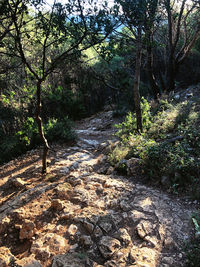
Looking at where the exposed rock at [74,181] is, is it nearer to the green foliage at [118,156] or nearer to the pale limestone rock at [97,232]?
the green foliage at [118,156]

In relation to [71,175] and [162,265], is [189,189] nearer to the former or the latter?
[162,265]

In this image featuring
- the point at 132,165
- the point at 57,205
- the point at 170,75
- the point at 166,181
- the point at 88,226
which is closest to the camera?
the point at 88,226

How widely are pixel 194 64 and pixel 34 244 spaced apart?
38.0ft

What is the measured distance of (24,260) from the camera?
6.34 ft

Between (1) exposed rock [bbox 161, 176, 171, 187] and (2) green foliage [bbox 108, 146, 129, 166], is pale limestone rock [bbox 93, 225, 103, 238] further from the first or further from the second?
(2) green foliage [bbox 108, 146, 129, 166]

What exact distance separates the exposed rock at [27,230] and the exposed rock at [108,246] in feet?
2.84

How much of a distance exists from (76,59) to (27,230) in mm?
2661

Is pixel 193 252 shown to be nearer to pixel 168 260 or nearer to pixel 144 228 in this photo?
pixel 168 260

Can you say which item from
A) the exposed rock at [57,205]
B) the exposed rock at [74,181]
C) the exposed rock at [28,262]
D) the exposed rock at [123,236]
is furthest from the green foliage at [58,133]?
the exposed rock at [28,262]

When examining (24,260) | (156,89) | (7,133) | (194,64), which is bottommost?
(24,260)

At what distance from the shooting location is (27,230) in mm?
2357

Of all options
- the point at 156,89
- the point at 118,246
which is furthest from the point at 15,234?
the point at 156,89

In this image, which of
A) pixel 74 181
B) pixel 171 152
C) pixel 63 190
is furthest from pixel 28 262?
pixel 171 152

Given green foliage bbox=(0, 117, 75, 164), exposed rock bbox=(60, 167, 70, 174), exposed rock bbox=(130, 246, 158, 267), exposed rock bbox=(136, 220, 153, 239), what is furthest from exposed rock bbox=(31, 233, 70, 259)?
green foliage bbox=(0, 117, 75, 164)
